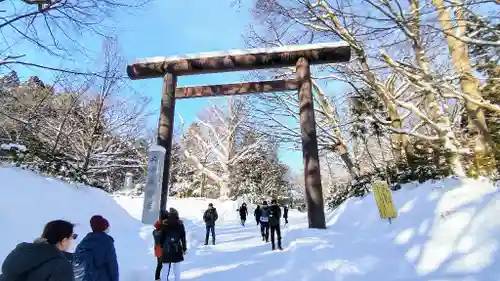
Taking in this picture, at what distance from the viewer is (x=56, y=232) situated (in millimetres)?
2262

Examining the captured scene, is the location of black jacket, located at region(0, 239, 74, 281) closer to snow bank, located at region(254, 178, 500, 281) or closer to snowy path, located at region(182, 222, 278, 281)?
snow bank, located at region(254, 178, 500, 281)

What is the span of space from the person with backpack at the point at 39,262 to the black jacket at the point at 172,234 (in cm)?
309

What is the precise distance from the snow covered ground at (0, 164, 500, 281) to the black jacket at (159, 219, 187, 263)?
3.76 feet

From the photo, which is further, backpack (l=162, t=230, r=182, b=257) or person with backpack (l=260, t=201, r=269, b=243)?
person with backpack (l=260, t=201, r=269, b=243)

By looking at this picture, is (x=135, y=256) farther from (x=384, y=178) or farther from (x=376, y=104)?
(x=376, y=104)

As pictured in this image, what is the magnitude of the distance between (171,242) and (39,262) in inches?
130

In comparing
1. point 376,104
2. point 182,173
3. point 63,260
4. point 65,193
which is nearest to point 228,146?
point 182,173

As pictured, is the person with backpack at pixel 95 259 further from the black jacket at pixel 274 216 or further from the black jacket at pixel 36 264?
the black jacket at pixel 274 216

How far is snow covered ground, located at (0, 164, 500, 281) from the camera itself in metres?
4.35

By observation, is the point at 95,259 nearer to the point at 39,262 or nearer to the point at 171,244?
the point at 39,262

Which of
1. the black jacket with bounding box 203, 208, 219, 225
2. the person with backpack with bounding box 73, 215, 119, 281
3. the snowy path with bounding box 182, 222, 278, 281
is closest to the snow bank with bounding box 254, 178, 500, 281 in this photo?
the snowy path with bounding box 182, 222, 278, 281

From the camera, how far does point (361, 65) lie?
12.1 m

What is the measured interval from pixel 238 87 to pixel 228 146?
18.4 m

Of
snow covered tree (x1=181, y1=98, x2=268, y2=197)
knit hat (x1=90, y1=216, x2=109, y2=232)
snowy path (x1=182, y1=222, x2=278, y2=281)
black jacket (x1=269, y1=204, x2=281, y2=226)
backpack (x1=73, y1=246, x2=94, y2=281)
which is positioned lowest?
snowy path (x1=182, y1=222, x2=278, y2=281)
